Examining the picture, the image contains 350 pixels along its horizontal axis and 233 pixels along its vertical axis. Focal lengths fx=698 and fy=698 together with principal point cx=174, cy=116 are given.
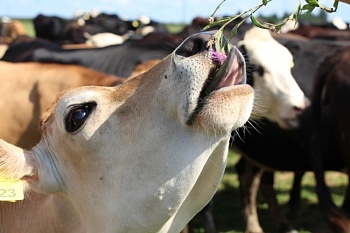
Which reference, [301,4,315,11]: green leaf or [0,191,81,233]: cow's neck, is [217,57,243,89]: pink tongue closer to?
[301,4,315,11]: green leaf

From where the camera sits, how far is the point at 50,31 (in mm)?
17797

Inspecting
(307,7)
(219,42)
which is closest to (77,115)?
(219,42)

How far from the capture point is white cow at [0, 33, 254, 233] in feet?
6.90

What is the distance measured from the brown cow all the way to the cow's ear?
2.57 meters

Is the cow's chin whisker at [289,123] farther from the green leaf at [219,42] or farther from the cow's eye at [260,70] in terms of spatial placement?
the green leaf at [219,42]

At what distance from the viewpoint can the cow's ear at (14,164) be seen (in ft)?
7.83

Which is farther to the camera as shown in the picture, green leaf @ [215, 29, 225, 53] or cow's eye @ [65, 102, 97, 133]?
cow's eye @ [65, 102, 97, 133]

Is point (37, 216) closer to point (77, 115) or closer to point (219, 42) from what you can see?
point (77, 115)

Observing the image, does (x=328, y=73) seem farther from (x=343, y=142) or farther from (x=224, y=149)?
(x=224, y=149)

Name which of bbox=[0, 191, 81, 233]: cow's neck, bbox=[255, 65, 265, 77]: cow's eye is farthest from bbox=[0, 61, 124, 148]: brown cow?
bbox=[0, 191, 81, 233]: cow's neck

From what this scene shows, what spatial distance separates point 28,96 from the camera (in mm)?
5195

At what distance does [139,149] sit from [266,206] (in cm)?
515

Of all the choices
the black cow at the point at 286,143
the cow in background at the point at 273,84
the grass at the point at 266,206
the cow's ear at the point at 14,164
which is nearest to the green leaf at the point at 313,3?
the cow's ear at the point at 14,164

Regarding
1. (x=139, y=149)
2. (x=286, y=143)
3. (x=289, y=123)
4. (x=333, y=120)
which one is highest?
(x=139, y=149)
